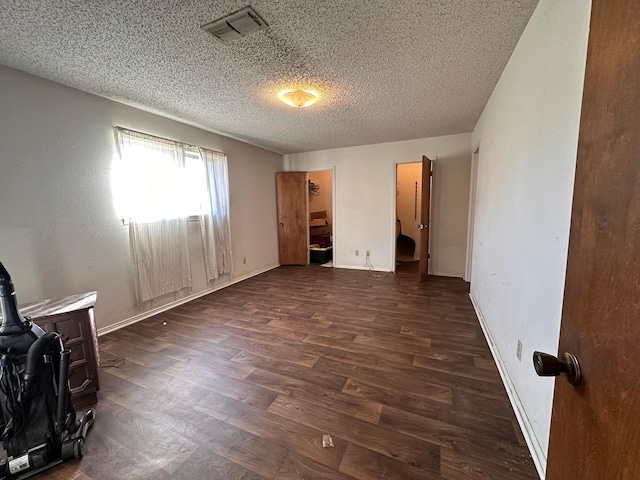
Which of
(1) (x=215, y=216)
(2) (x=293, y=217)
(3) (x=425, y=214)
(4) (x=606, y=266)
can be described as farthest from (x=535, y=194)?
(2) (x=293, y=217)

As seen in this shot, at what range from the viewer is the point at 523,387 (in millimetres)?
1503

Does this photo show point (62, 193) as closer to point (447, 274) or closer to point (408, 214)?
point (447, 274)

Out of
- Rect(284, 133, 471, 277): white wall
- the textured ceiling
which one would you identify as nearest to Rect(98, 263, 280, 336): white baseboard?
Rect(284, 133, 471, 277): white wall

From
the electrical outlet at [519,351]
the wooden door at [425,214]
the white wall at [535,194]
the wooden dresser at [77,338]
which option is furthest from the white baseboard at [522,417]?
the wooden dresser at [77,338]

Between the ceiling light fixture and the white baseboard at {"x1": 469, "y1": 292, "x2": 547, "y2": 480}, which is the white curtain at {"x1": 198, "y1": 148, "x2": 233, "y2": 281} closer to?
the ceiling light fixture

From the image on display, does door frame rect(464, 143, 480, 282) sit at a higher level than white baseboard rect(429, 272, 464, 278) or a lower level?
higher

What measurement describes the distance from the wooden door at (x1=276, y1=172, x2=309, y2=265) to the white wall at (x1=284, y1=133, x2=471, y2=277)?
388mm

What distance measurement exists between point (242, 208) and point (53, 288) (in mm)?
2688

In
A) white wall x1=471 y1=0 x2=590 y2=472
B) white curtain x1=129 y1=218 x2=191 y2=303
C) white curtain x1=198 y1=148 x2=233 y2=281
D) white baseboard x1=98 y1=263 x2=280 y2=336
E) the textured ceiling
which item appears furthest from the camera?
white curtain x1=198 y1=148 x2=233 y2=281

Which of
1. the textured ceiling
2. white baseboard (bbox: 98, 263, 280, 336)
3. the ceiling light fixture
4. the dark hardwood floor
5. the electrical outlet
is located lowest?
the dark hardwood floor

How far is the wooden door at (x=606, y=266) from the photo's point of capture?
43 centimetres

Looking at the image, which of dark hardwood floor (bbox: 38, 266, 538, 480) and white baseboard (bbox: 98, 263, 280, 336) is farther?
white baseboard (bbox: 98, 263, 280, 336)

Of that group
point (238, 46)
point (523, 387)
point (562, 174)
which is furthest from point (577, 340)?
point (238, 46)

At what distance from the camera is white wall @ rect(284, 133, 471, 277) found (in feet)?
14.3
